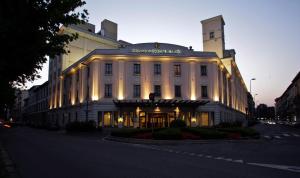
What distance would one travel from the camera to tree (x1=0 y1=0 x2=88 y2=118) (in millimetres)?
8398

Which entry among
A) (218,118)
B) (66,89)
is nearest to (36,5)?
(218,118)

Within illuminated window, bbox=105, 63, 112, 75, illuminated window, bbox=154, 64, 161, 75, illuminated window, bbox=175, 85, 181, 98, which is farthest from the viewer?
illuminated window, bbox=154, 64, 161, 75

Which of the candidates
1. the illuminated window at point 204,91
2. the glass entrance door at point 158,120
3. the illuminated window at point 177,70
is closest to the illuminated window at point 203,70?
the illuminated window at point 204,91

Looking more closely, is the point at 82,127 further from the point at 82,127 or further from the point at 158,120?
the point at 158,120

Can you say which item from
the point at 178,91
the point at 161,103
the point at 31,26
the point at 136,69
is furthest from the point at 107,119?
the point at 31,26

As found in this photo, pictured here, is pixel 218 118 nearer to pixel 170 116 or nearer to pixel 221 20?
pixel 170 116

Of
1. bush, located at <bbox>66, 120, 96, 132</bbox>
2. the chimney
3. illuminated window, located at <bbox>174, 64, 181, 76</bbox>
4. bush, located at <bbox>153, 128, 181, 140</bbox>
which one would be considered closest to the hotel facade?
illuminated window, located at <bbox>174, 64, 181, 76</bbox>

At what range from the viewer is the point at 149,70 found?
44.3m

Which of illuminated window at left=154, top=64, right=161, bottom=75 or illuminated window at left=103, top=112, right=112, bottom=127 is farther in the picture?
illuminated window at left=154, top=64, right=161, bottom=75

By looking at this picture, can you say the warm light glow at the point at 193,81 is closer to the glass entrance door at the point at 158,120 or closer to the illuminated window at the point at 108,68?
Answer: the glass entrance door at the point at 158,120

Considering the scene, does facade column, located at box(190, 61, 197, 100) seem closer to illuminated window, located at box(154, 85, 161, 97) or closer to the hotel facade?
the hotel facade

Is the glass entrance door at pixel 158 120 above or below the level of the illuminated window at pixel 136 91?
below

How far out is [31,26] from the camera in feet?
29.3

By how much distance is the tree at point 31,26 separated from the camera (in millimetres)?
8398
